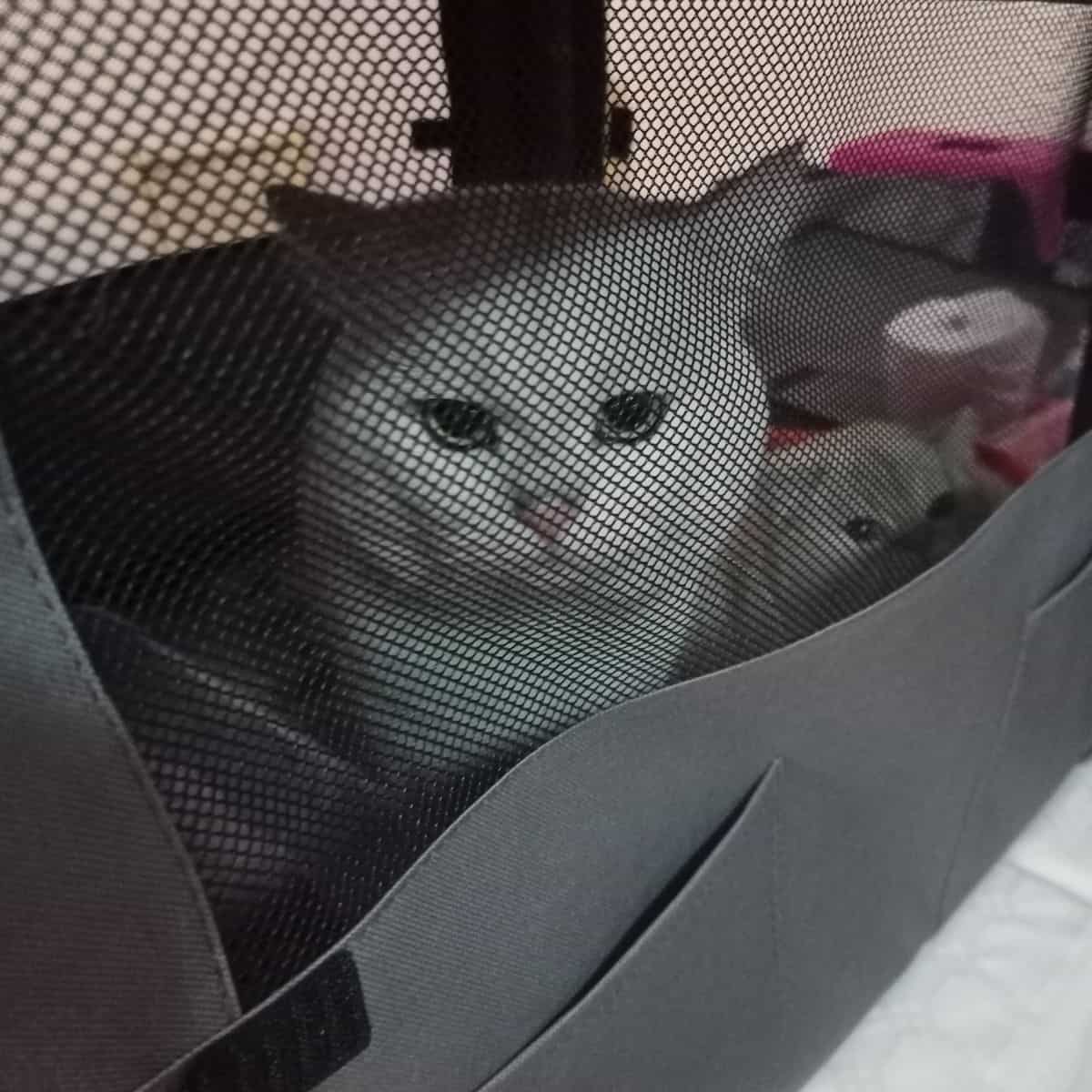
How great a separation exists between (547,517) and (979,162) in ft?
0.78

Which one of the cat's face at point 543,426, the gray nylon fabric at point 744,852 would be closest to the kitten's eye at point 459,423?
the cat's face at point 543,426

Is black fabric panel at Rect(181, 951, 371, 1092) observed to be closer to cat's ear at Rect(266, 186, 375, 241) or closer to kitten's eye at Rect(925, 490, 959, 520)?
cat's ear at Rect(266, 186, 375, 241)

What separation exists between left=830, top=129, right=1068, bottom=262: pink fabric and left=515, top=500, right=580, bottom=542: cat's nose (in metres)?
0.14

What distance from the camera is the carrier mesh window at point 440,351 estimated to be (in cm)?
23

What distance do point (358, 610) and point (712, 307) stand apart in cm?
14

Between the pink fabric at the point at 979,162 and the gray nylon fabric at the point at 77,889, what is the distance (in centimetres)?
27

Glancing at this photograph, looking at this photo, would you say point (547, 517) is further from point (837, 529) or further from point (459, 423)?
point (837, 529)

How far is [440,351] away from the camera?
11.4 inches

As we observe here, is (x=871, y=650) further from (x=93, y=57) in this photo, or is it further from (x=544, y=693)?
(x=93, y=57)

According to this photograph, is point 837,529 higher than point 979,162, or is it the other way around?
point 979,162

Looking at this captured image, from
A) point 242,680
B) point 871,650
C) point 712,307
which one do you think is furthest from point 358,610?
point 871,650

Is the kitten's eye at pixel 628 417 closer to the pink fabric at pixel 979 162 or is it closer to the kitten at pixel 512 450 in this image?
the kitten at pixel 512 450

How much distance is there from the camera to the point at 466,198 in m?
0.28

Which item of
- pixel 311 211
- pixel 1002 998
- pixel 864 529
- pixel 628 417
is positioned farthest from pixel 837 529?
pixel 1002 998
